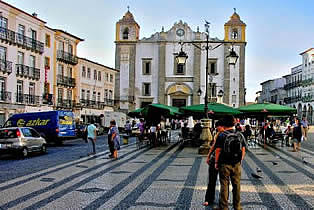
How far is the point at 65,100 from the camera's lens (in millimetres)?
45188

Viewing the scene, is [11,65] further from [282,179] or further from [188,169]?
[282,179]

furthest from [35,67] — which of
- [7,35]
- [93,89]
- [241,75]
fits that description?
[241,75]

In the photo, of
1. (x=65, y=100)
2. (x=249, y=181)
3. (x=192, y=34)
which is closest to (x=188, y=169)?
(x=249, y=181)

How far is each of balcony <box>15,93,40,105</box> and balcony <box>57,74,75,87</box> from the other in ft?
15.3

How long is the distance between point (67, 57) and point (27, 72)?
7.98m

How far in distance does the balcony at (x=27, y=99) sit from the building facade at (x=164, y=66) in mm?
21354

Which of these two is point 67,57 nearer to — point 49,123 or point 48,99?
point 48,99

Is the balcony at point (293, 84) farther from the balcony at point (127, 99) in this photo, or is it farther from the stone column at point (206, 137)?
the stone column at point (206, 137)

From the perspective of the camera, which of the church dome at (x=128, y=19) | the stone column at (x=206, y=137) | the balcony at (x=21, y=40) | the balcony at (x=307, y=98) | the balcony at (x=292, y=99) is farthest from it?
the balcony at (x=292, y=99)

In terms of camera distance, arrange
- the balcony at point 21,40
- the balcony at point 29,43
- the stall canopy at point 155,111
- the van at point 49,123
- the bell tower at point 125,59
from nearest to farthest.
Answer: the stall canopy at point 155,111
the van at point 49,123
the balcony at point 21,40
the balcony at point 29,43
the bell tower at point 125,59

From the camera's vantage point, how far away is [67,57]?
45.2m

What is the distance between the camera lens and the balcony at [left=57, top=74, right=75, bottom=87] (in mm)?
43766

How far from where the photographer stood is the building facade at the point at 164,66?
5919 centimetres

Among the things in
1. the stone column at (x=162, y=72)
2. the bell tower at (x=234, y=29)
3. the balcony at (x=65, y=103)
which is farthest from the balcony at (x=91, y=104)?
the bell tower at (x=234, y=29)
